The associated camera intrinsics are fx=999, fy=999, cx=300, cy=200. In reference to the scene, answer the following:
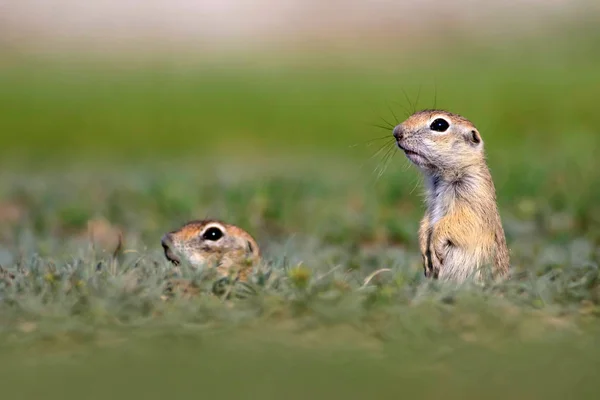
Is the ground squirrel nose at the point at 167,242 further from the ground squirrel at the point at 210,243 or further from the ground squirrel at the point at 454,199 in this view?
the ground squirrel at the point at 454,199

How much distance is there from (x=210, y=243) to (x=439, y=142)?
4.66 ft

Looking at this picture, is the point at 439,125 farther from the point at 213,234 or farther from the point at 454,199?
the point at 213,234

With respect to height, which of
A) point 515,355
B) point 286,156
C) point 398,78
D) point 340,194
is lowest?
point 515,355

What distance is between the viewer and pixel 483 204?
543 centimetres

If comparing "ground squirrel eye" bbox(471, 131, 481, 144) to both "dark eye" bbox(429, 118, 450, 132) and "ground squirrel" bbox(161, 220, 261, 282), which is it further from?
"ground squirrel" bbox(161, 220, 261, 282)

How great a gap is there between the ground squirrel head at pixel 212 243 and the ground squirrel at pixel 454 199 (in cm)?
102

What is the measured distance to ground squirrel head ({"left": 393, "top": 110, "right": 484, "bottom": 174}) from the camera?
18.3 ft

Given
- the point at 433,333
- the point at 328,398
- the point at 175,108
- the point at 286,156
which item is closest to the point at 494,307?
the point at 433,333

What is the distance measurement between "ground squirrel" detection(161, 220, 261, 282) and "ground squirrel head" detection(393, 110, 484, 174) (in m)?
1.06

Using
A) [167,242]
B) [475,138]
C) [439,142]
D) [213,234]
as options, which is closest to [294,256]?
[213,234]

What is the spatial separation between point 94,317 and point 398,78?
16.0 meters

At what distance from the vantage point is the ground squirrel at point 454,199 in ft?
17.4

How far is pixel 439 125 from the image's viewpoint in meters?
5.61

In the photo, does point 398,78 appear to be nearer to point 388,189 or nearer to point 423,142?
point 388,189
